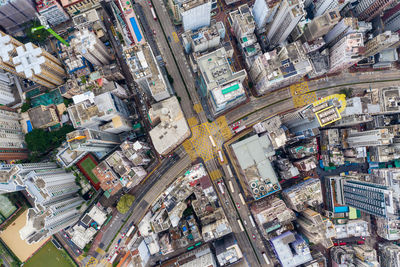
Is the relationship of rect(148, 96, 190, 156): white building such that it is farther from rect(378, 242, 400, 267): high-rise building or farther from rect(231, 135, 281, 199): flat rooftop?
rect(378, 242, 400, 267): high-rise building

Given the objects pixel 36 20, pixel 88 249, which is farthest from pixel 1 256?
pixel 36 20

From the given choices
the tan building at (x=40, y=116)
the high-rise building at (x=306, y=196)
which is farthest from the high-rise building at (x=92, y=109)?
the high-rise building at (x=306, y=196)

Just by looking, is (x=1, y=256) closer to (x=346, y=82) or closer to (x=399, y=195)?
(x=399, y=195)

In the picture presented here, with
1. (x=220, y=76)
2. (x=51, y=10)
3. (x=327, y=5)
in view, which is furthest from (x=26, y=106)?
(x=327, y=5)

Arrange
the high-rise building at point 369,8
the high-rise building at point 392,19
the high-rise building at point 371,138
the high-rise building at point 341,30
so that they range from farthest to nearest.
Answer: the high-rise building at point 392,19 < the high-rise building at point 371,138 < the high-rise building at point 369,8 < the high-rise building at point 341,30

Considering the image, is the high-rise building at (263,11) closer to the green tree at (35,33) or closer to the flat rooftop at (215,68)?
the flat rooftop at (215,68)
